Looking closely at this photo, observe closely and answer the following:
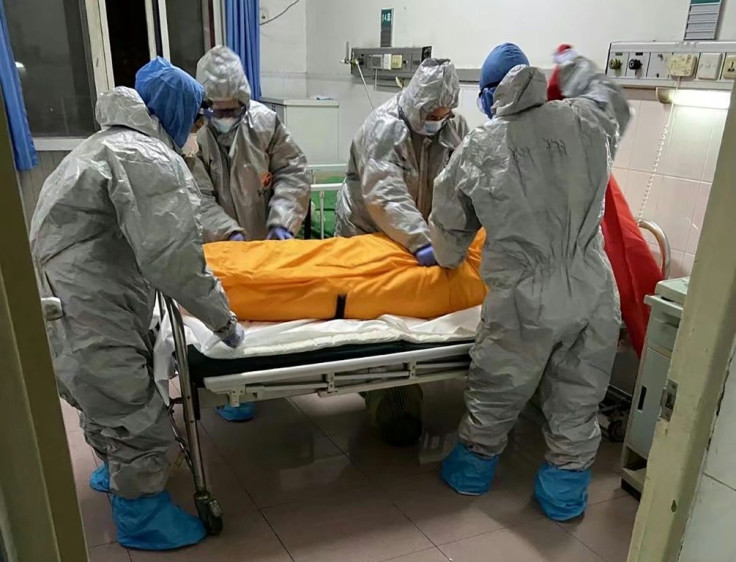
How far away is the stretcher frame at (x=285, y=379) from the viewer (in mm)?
1979

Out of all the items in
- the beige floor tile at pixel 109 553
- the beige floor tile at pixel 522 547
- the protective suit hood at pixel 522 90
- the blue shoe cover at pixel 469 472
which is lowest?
the beige floor tile at pixel 522 547

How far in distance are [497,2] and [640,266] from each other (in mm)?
1737

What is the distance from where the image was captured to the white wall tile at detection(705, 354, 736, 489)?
0.80 m

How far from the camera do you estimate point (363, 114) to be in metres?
4.75

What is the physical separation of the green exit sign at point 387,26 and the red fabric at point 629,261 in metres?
2.32

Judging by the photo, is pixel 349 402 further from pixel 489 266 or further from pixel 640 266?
pixel 640 266

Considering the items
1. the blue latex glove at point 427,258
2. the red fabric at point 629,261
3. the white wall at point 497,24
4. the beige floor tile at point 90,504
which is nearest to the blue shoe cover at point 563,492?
the red fabric at point 629,261

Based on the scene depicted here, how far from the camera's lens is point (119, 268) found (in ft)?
6.32

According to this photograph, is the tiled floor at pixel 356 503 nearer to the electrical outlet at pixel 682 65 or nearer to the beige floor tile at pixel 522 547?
the beige floor tile at pixel 522 547

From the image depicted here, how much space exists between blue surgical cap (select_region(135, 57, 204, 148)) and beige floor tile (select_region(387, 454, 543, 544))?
1613 millimetres

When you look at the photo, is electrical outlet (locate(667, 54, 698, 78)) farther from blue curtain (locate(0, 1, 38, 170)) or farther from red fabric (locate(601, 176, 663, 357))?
blue curtain (locate(0, 1, 38, 170))

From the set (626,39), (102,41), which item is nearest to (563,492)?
(626,39)

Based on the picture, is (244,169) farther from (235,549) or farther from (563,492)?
(563,492)

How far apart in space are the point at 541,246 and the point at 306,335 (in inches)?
34.1
